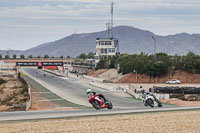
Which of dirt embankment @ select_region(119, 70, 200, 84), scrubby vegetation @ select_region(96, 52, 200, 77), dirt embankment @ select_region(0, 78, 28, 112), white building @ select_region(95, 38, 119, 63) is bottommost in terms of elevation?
dirt embankment @ select_region(0, 78, 28, 112)

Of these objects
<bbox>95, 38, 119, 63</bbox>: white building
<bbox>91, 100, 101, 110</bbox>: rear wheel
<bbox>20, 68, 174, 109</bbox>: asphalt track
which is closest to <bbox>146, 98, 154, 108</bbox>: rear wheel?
<bbox>20, 68, 174, 109</bbox>: asphalt track

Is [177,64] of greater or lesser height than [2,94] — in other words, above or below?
above

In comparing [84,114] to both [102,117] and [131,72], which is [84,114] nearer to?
[102,117]

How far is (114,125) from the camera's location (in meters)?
22.3

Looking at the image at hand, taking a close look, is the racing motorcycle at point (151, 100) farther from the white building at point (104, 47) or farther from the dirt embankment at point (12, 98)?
the white building at point (104, 47)

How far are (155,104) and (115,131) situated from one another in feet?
41.5

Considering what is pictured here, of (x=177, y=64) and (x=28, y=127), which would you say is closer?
(x=28, y=127)

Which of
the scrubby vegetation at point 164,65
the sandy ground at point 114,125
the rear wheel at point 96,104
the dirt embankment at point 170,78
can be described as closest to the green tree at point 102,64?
the scrubby vegetation at point 164,65

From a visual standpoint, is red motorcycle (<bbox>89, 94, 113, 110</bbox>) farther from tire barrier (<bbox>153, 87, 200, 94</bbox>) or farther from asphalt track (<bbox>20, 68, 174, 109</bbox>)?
tire barrier (<bbox>153, 87, 200, 94</bbox>)

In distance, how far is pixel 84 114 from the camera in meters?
26.3

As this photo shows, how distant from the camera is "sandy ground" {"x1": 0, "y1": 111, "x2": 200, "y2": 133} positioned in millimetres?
20828

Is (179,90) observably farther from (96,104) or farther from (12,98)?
(96,104)

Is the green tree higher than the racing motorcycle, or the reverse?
the green tree

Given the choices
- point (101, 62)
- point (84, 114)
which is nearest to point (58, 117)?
point (84, 114)
